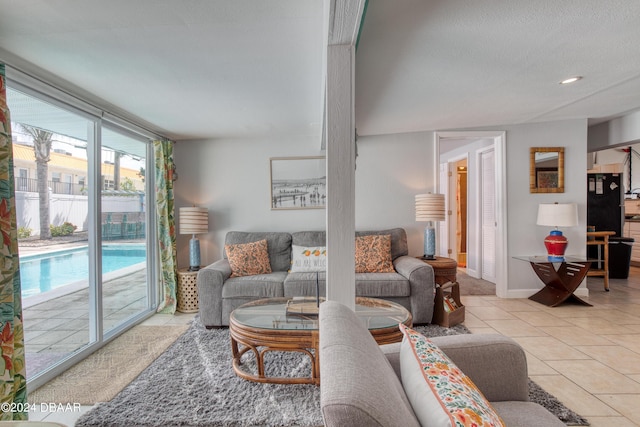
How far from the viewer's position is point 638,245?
589 centimetres

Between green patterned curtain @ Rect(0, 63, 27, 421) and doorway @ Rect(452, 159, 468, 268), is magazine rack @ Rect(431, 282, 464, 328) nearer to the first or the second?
green patterned curtain @ Rect(0, 63, 27, 421)

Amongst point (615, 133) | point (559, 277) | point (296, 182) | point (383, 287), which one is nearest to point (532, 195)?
point (559, 277)

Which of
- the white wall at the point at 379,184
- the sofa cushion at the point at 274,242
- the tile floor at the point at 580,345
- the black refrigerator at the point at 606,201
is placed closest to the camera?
the tile floor at the point at 580,345

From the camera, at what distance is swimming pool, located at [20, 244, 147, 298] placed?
2.14 metres

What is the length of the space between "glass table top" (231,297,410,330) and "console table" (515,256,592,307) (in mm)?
2372

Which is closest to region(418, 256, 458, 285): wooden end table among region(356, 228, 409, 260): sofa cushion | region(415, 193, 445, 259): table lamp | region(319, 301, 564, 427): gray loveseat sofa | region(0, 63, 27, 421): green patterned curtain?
region(415, 193, 445, 259): table lamp

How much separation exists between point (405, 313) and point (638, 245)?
21.4 feet

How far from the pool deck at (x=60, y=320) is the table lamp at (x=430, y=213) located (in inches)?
129

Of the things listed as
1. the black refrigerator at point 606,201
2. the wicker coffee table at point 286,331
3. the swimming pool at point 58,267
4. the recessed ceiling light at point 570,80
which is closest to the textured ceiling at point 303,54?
the recessed ceiling light at point 570,80

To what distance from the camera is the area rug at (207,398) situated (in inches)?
68.9

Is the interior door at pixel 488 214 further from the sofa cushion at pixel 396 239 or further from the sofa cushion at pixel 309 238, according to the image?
the sofa cushion at pixel 309 238

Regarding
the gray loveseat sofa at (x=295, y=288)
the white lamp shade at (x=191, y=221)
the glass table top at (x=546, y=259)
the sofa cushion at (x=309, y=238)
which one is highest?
the white lamp shade at (x=191, y=221)

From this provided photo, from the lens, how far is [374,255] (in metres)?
3.43

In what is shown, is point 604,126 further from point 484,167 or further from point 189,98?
point 189,98
